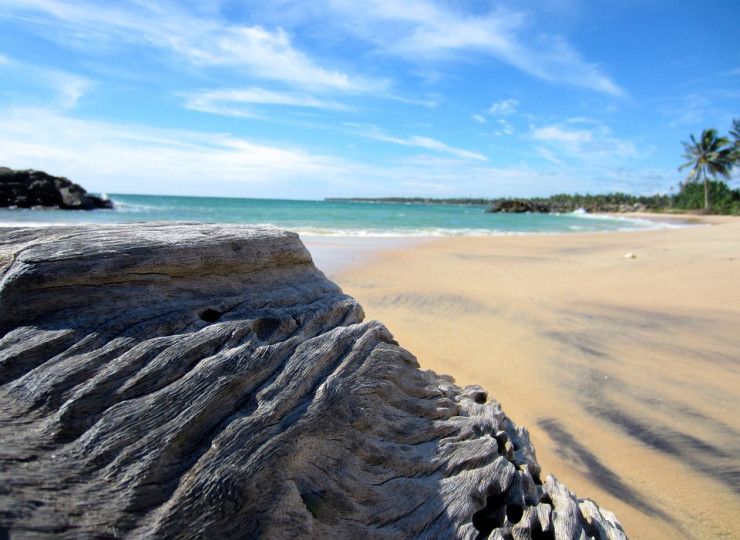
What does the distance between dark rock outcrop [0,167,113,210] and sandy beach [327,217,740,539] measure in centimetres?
3565

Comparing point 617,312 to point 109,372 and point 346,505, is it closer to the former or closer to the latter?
point 346,505

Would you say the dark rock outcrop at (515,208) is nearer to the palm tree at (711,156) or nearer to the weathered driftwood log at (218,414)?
the palm tree at (711,156)

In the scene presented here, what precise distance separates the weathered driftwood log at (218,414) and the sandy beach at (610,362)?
1456 millimetres

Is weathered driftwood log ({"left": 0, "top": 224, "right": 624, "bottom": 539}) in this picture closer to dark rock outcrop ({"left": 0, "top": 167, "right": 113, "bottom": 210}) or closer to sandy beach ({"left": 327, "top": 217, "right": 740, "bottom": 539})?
sandy beach ({"left": 327, "top": 217, "right": 740, "bottom": 539})

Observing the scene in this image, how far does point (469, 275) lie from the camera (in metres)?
13.3

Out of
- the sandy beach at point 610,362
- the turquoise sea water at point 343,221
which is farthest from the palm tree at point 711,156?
the sandy beach at point 610,362

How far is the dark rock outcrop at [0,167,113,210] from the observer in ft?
119

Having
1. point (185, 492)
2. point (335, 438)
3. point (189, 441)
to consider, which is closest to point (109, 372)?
point (189, 441)

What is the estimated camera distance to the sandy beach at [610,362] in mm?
4340

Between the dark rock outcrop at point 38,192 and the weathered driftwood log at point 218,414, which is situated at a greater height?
the dark rock outcrop at point 38,192

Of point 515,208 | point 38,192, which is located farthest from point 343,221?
point 515,208

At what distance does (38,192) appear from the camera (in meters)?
37.0

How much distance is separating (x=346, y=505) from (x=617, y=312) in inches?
351

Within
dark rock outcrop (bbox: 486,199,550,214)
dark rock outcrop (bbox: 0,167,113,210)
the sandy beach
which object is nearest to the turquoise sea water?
dark rock outcrop (bbox: 0,167,113,210)
